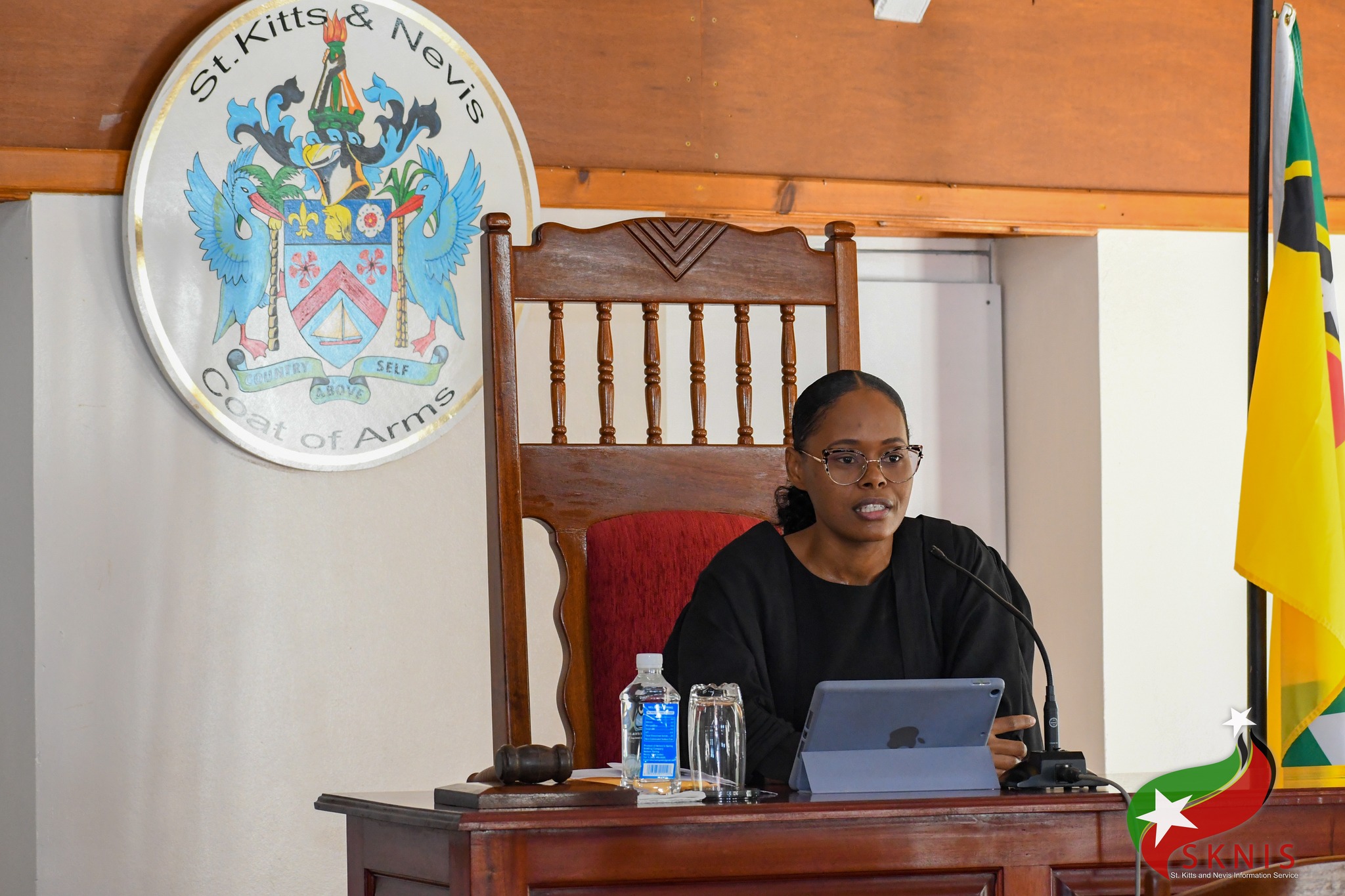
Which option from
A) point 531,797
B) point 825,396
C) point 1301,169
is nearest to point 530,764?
point 531,797

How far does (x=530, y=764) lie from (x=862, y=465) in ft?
2.27

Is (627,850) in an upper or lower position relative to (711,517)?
lower

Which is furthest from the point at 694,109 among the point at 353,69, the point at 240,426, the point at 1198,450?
the point at 1198,450

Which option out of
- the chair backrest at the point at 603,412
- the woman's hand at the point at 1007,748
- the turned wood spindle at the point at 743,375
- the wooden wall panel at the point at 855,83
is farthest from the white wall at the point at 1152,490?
the woman's hand at the point at 1007,748

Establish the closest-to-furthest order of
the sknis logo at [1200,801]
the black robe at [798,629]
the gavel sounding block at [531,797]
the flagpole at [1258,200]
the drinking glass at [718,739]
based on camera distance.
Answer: the sknis logo at [1200,801] → the gavel sounding block at [531,797] → the drinking glass at [718,739] → the black robe at [798,629] → the flagpole at [1258,200]

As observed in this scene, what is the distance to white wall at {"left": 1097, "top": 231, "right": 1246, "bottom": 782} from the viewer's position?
3.12 metres

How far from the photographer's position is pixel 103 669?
8.41 ft

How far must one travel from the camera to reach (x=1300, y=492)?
2396 millimetres

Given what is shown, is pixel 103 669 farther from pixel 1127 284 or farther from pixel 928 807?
pixel 1127 284

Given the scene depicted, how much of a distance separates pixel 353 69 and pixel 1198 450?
1871 mm

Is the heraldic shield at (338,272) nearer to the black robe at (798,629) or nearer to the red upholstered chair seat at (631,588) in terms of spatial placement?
the red upholstered chair seat at (631,588)

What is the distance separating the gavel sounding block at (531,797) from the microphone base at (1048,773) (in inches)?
15.6

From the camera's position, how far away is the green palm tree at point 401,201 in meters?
2.79

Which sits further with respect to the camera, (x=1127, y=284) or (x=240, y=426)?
(x=1127, y=284)
